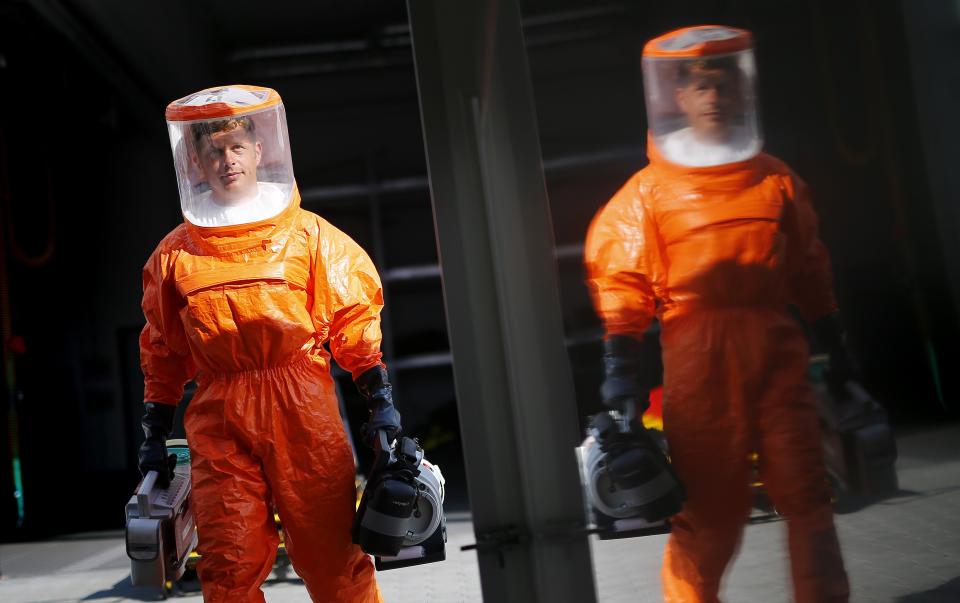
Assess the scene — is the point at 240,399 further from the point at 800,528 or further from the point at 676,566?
the point at 800,528

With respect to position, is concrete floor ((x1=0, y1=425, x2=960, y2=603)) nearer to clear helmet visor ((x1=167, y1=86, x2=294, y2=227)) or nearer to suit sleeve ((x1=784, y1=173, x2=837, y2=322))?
suit sleeve ((x1=784, y1=173, x2=837, y2=322))

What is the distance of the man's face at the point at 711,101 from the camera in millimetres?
651

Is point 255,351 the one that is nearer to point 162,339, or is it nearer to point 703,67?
point 162,339

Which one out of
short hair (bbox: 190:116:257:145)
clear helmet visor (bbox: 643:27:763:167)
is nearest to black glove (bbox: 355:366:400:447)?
short hair (bbox: 190:116:257:145)

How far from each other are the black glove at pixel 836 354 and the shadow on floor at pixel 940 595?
0.13 metres

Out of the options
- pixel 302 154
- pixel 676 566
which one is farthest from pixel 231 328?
pixel 302 154

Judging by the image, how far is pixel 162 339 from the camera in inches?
84.4

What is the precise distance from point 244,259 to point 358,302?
0.30 m

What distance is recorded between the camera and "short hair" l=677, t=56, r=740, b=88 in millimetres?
622

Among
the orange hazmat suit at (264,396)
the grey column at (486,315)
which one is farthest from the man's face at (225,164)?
the grey column at (486,315)

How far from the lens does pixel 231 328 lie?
Answer: 6.58ft

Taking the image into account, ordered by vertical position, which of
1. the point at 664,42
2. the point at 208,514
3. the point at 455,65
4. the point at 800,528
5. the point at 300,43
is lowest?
the point at 208,514

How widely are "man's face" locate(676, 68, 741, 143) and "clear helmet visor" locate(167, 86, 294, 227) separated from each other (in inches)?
59.9

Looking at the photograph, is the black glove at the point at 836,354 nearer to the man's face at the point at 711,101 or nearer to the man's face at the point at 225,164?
the man's face at the point at 711,101
